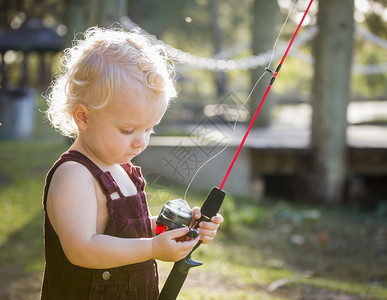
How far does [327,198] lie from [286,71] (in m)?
20.7

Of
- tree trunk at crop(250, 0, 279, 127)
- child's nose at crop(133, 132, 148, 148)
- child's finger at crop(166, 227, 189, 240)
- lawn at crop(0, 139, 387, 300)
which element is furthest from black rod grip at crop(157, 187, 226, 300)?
tree trunk at crop(250, 0, 279, 127)

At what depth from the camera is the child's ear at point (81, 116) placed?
1556mm

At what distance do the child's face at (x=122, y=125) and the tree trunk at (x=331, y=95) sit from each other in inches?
203

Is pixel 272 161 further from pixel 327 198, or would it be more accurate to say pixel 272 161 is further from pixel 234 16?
pixel 234 16

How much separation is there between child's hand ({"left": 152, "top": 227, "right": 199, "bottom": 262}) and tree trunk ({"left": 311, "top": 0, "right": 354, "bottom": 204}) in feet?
17.2

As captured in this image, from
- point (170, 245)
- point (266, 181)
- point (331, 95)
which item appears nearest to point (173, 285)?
point (170, 245)

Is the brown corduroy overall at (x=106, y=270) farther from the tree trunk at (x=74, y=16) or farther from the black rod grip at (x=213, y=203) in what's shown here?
the tree trunk at (x=74, y=16)

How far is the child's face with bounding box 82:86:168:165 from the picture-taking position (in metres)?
1.52

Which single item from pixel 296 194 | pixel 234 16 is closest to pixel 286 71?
pixel 234 16

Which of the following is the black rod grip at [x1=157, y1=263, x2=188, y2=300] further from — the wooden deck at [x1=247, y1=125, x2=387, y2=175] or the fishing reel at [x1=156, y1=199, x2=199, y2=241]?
the wooden deck at [x1=247, y1=125, x2=387, y2=175]

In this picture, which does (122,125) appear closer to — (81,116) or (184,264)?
(81,116)

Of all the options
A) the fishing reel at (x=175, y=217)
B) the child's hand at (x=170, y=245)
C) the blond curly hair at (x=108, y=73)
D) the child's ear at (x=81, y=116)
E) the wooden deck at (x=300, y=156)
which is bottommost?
the wooden deck at (x=300, y=156)

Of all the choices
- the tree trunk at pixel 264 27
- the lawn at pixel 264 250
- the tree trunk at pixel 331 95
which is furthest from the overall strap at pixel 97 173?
the tree trunk at pixel 264 27

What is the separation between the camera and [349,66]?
643cm
